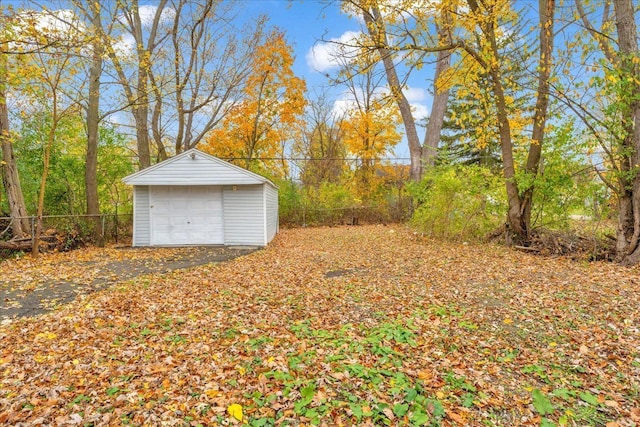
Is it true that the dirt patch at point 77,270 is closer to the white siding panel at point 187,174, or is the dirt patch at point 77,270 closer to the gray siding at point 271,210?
the gray siding at point 271,210

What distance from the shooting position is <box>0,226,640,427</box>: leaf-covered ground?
2305 millimetres

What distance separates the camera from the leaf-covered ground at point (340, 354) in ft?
7.56

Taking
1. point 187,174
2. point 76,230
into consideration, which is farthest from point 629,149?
point 76,230

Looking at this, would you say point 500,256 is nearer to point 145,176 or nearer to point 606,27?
point 606,27

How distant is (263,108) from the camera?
15531 mm

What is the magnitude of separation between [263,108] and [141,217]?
7803mm

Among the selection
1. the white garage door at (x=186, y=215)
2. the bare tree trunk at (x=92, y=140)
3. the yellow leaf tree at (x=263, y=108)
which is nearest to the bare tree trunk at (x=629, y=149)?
the white garage door at (x=186, y=215)

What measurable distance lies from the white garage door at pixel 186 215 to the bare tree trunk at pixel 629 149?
9208mm

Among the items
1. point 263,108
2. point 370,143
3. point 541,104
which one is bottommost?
point 541,104

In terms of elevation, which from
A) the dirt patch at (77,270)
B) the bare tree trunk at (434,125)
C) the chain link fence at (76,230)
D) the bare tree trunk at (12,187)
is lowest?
the dirt patch at (77,270)

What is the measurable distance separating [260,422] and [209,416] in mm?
351

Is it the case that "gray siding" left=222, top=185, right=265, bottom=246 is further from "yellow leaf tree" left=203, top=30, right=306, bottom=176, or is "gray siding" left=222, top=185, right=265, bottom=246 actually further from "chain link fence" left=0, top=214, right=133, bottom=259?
"yellow leaf tree" left=203, top=30, right=306, bottom=176

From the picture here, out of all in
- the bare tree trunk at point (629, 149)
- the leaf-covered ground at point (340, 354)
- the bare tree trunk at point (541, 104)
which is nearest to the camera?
the leaf-covered ground at point (340, 354)

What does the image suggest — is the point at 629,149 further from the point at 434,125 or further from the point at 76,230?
the point at 76,230
